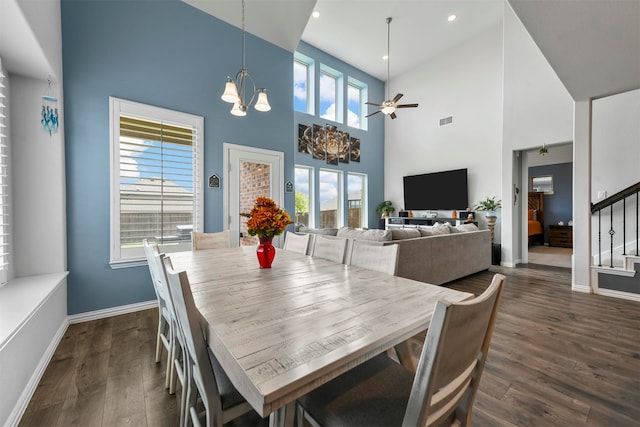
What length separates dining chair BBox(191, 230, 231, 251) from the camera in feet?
8.96

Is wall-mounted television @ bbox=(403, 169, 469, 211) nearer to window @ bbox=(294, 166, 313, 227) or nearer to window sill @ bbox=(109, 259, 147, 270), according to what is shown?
window @ bbox=(294, 166, 313, 227)

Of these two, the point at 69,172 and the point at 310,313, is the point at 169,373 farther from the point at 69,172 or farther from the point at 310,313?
the point at 69,172

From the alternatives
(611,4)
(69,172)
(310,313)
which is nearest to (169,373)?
(310,313)

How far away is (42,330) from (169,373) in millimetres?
1126

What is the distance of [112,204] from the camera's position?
2.86m

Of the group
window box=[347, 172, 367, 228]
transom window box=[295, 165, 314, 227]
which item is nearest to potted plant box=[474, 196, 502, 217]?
window box=[347, 172, 367, 228]

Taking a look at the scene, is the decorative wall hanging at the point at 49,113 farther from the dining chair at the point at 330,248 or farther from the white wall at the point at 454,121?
the white wall at the point at 454,121

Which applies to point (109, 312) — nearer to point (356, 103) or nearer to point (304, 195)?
point (304, 195)

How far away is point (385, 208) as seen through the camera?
7.85 meters

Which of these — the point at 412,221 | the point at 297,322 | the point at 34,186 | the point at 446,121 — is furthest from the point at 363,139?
the point at 297,322

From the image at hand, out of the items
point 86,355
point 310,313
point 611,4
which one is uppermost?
point 611,4

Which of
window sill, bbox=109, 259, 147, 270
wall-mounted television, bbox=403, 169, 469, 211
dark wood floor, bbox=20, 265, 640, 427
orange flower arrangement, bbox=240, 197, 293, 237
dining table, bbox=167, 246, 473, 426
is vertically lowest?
dark wood floor, bbox=20, 265, 640, 427

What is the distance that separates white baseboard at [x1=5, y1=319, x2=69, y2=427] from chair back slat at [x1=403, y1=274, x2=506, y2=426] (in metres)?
2.11

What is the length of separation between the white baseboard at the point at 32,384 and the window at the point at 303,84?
5818 millimetres
